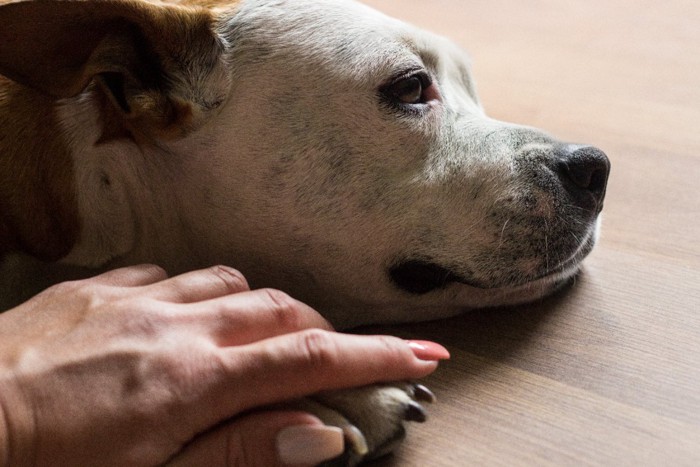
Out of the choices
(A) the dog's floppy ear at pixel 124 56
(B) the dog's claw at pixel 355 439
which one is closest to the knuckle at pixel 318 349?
(B) the dog's claw at pixel 355 439

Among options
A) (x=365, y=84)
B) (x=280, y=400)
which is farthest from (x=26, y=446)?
(x=365, y=84)

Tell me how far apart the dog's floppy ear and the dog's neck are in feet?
0.33

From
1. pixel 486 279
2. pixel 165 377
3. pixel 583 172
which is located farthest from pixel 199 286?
pixel 583 172

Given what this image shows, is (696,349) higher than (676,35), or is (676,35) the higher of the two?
(676,35)

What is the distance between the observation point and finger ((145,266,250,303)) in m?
1.27

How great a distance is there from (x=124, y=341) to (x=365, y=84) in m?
0.67

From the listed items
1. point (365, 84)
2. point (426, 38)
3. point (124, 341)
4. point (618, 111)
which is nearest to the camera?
point (124, 341)

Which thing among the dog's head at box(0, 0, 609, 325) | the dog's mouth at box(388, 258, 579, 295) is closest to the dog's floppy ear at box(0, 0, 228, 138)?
the dog's head at box(0, 0, 609, 325)

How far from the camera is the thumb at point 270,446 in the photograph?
111 cm

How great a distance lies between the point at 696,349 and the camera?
1.50 meters

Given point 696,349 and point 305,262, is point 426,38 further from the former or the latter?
point 696,349

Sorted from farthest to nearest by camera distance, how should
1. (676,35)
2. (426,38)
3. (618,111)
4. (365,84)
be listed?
1. (676,35)
2. (618,111)
3. (426,38)
4. (365,84)

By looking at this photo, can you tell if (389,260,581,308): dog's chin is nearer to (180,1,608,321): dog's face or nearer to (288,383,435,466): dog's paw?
(180,1,608,321): dog's face

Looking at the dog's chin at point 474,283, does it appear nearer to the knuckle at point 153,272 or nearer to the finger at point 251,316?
the finger at point 251,316
